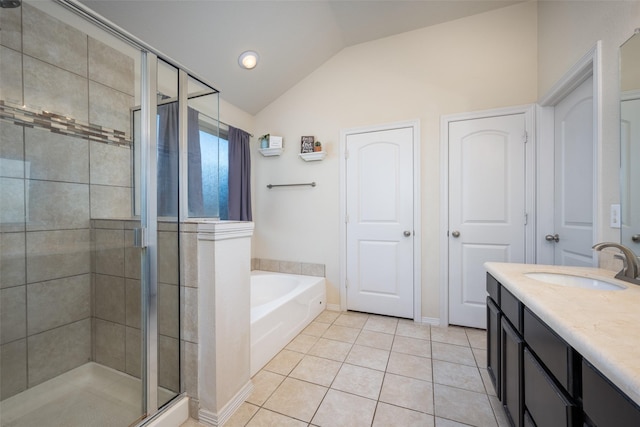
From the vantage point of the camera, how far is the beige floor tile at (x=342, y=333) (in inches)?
88.7

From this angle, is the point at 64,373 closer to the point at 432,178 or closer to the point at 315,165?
the point at 315,165

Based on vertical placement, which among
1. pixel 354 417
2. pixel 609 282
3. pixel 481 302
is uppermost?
pixel 609 282

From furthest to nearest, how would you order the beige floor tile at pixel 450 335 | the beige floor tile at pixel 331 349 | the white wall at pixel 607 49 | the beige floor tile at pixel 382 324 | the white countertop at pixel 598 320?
the beige floor tile at pixel 382 324, the beige floor tile at pixel 450 335, the beige floor tile at pixel 331 349, the white wall at pixel 607 49, the white countertop at pixel 598 320

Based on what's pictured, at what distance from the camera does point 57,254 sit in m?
1.59

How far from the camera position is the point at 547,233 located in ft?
6.98

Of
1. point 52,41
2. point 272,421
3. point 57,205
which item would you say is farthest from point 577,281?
point 52,41

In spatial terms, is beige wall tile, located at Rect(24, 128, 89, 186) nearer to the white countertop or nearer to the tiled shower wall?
the tiled shower wall

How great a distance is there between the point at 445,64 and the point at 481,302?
2296mm

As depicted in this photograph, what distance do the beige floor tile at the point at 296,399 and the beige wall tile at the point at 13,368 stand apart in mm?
1361

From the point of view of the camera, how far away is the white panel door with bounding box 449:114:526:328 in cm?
227

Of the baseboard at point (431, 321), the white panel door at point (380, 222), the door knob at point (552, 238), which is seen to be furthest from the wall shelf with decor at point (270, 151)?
the door knob at point (552, 238)

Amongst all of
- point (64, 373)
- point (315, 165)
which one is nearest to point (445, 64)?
point (315, 165)

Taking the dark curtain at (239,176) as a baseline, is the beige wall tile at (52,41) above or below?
above

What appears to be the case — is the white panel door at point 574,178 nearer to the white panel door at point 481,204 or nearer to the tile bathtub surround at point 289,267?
the white panel door at point 481,204
